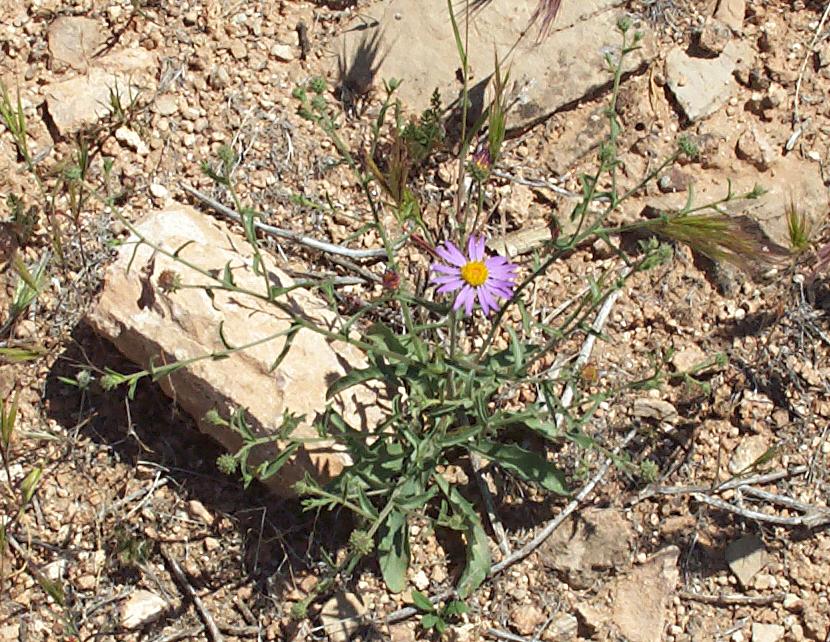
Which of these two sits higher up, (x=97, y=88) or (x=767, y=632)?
(x=97, y=88)

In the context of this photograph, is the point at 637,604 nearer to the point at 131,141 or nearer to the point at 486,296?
the point at 486,296

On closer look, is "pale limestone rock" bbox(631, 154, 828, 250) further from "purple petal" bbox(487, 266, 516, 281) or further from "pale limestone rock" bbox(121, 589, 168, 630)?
"pale limestone rock" bbox(121, 589, 168, 630)

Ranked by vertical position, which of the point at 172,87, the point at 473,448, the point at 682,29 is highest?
the point at 682,29

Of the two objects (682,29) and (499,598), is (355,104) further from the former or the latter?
(499,598)

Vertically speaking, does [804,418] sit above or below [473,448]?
above

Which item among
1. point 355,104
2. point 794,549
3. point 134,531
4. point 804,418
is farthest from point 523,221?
point 134,531

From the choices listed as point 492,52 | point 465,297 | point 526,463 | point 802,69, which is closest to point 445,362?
point 465,297
